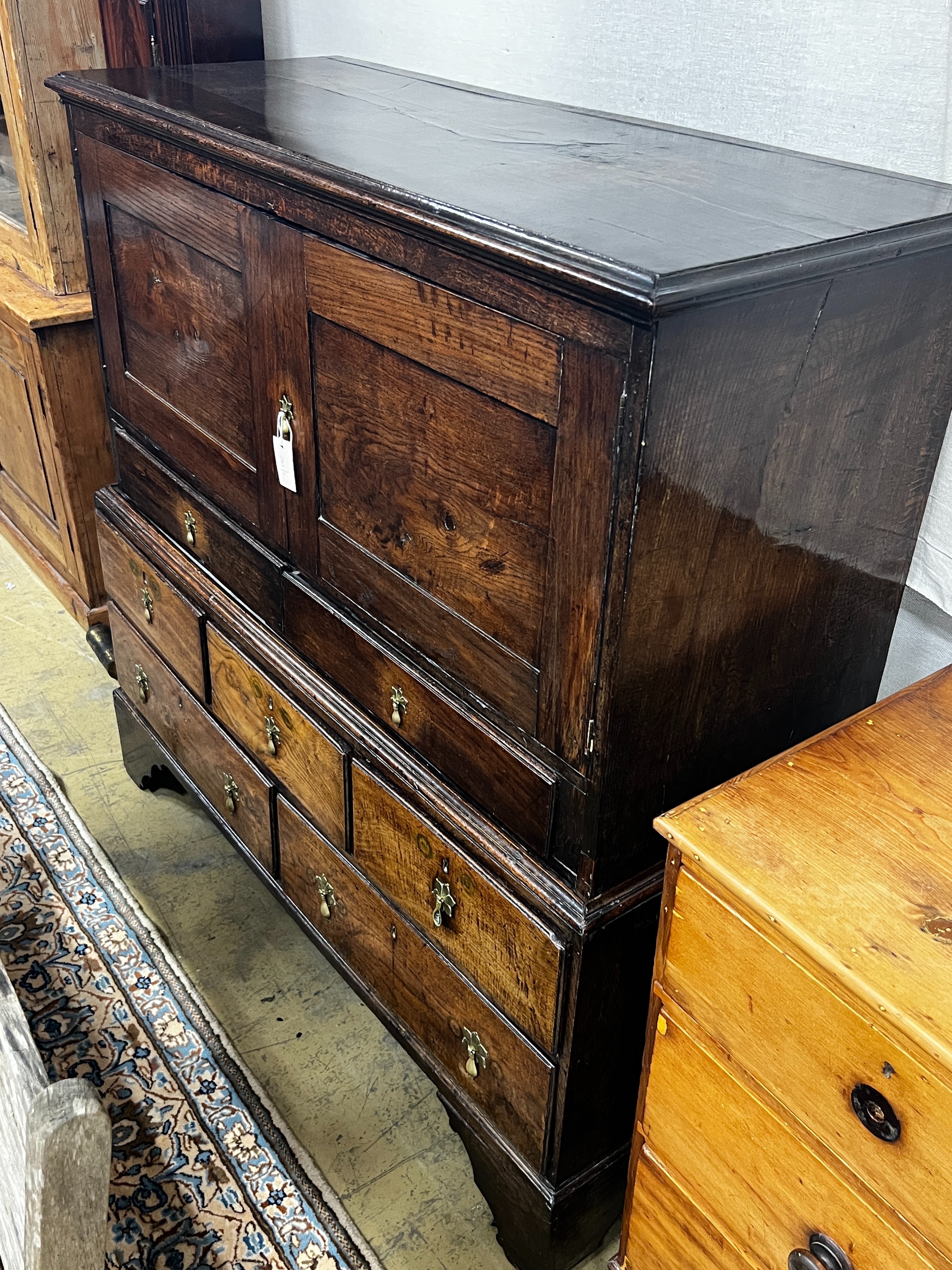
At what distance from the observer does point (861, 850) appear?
87 cm

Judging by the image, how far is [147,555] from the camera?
1784 mm

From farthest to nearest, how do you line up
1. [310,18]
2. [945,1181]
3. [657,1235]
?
[310,18] < [657,1235] < [945,1181]

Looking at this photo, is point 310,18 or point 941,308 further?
point 310,18

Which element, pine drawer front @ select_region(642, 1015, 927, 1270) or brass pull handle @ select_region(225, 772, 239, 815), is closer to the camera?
pine drawer front @ select_region(642, 1015, 927, 1270)

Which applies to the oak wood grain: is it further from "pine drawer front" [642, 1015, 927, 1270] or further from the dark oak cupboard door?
"pine drawer front" [642, 1015, 927, 1270]

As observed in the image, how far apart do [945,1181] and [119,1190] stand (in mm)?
1145

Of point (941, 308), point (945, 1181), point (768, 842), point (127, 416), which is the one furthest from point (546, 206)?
point (127, 416)

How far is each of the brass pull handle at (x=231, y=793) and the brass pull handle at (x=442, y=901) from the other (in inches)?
22.4

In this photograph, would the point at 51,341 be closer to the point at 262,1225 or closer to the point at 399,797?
the point at 399,797

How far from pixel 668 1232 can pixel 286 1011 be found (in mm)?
816

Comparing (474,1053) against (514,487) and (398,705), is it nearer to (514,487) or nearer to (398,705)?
(398,705)

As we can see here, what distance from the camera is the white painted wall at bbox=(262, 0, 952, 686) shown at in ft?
3.71

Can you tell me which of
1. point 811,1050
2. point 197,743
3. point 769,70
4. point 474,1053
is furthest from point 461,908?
point 769,70

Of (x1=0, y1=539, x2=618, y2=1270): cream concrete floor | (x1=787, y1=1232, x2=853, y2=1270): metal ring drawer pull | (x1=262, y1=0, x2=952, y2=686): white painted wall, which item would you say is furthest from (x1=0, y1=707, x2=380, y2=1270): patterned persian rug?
(x1=262, y1=0, x2=952, y2=686): white painted wall
